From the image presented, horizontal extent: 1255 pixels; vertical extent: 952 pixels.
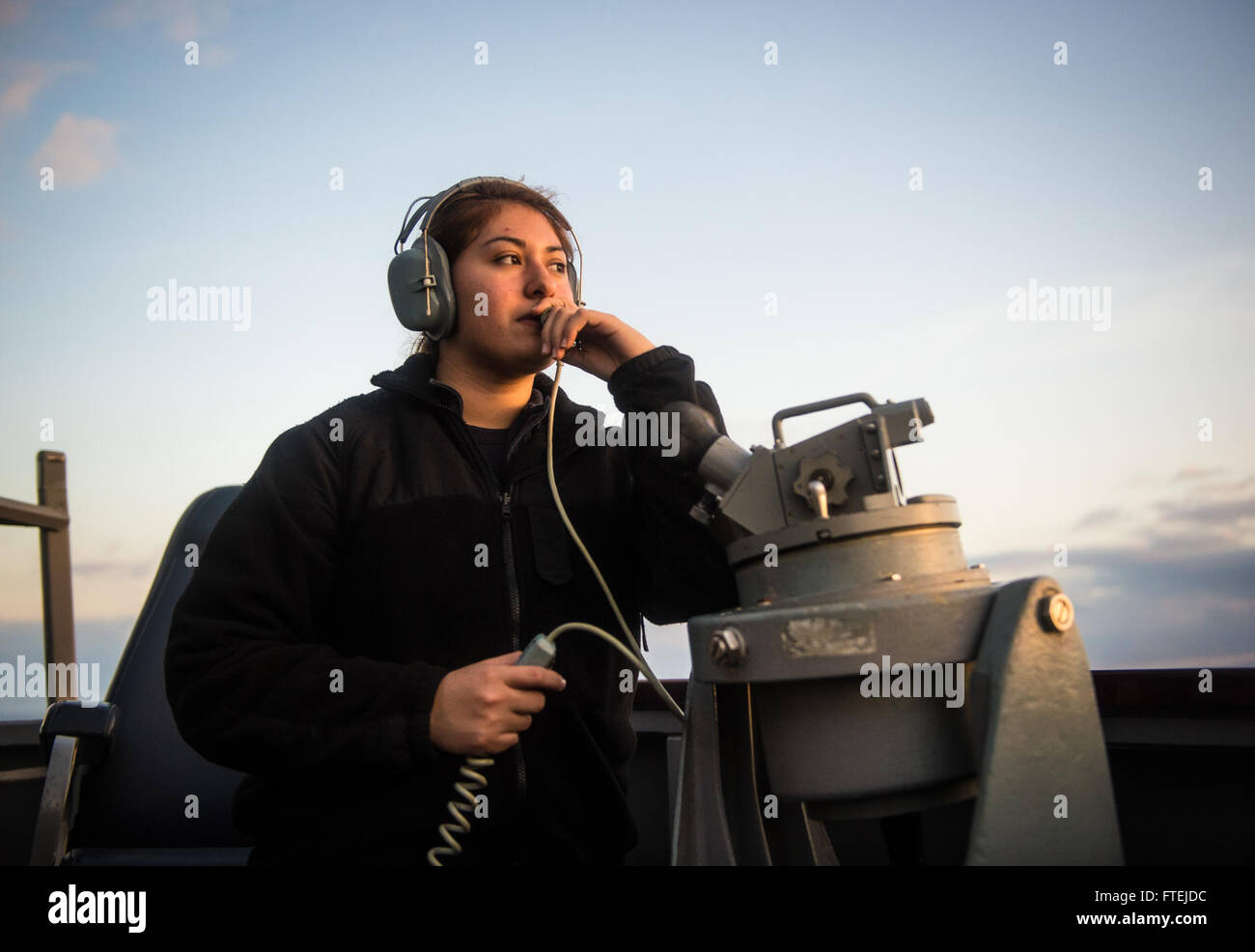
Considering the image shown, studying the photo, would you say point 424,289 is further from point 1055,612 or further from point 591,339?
point 1055,612

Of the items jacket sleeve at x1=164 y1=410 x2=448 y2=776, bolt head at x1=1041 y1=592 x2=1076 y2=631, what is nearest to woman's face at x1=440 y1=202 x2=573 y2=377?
jacket sleeve at x1=164 y1=410 x2=448 y2=776

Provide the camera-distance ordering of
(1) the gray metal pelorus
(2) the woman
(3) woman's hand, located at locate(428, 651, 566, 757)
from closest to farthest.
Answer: (1) the gray metal pelorus
(3) woman's hand, located at locate(428, 651, 566, 757)
(2) the woman

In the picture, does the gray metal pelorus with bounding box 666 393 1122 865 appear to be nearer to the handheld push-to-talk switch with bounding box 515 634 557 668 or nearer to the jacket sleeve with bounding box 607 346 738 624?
the handheld push-to-talk switch with bounding box 515 634 557 668

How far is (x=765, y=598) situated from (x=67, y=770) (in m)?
1.65

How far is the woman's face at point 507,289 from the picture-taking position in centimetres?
179

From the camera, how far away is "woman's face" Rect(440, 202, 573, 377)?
179cm

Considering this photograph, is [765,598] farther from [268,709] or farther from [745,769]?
[268,709]

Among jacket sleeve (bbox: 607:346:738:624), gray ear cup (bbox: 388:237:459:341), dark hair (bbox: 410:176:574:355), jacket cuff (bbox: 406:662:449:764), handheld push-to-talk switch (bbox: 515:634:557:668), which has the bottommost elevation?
jacket cuff (bbox: 406:662:449:764)

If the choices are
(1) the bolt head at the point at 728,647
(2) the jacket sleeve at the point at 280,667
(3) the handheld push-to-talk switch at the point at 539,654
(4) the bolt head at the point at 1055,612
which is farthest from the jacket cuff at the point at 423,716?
(4) the bolt head at the point at 1055,612

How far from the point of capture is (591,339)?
170 centimetres
